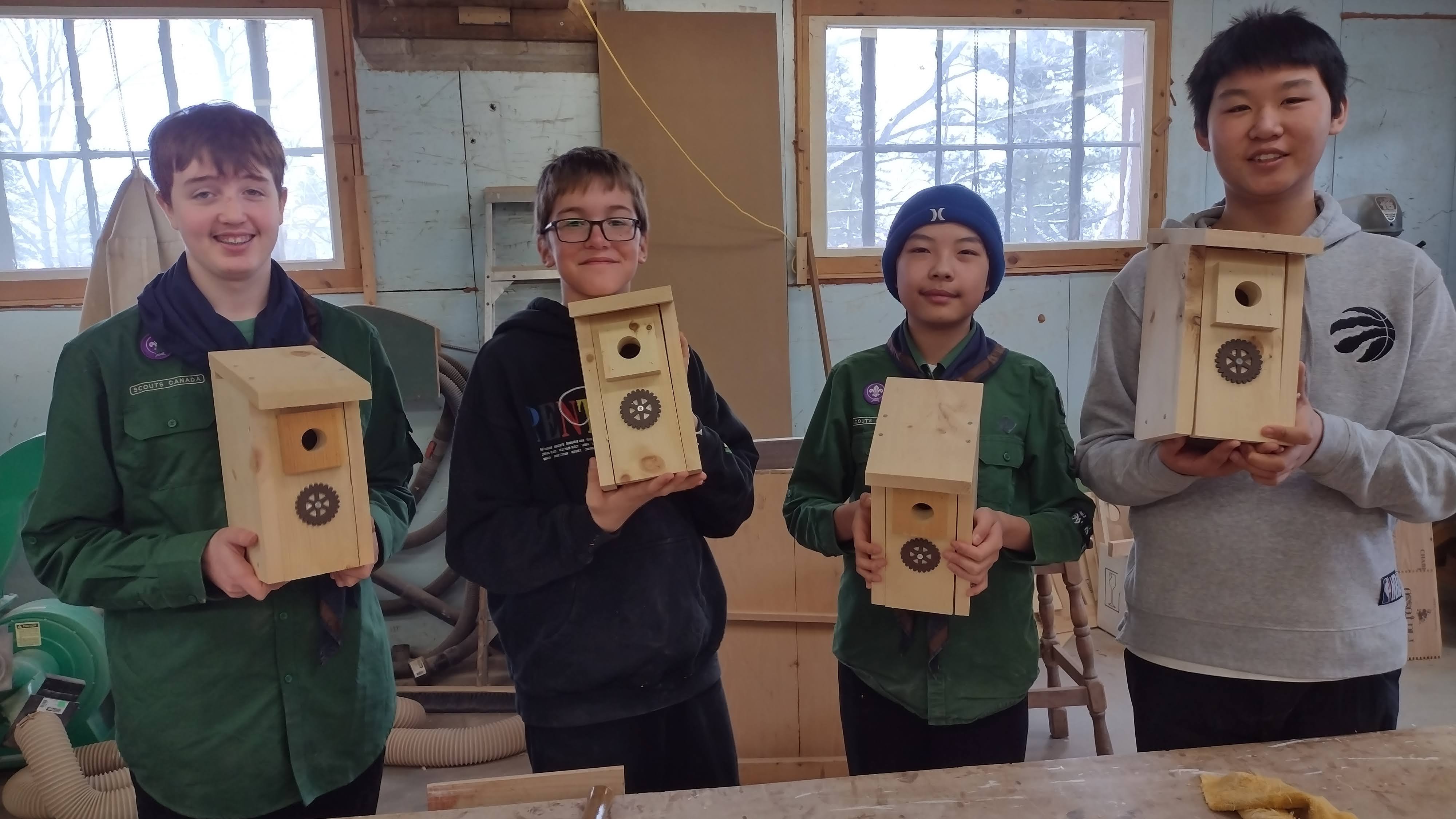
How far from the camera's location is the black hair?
47.2 inches

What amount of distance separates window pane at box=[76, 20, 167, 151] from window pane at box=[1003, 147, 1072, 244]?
3491 millimetres

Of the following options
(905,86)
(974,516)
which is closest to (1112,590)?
(905,86)

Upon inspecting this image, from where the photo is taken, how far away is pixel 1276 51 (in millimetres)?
1203

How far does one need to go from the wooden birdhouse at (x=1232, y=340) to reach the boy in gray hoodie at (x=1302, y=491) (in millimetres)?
60

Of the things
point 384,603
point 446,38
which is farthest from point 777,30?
point 384,603

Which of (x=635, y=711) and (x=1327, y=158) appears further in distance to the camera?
(x=1327, y=158)

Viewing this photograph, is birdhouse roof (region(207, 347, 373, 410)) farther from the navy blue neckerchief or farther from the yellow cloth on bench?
the yellow cloth on bench

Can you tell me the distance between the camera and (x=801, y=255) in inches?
136

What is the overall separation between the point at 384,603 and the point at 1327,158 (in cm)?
451

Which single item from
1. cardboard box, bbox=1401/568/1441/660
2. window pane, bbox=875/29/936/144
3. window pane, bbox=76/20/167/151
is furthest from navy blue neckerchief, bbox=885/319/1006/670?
window pane, bbox=76/20/167/151

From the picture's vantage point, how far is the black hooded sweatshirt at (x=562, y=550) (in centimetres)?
127

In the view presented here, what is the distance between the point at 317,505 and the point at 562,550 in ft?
1.11

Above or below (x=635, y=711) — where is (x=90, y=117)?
above

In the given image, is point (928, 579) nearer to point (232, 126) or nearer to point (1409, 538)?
point (232, 126)
